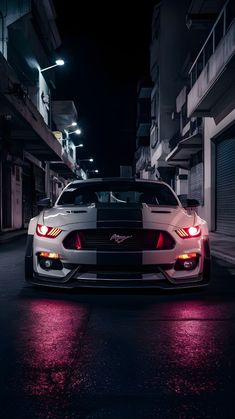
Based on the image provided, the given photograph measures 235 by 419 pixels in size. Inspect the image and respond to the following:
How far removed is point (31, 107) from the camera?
67.9ft

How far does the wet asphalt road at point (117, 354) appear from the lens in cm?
272

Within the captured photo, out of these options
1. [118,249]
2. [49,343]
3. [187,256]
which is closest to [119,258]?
[118,249]

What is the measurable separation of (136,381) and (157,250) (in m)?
2.44

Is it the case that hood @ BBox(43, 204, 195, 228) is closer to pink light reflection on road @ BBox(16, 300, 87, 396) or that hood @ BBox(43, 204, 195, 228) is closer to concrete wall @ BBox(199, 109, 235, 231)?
pink light reflection on road @ BBox(16, 300, 87, 396)

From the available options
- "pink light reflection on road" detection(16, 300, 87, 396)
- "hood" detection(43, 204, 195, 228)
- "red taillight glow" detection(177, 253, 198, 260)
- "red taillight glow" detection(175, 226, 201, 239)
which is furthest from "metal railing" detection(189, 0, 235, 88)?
"pink light reflection on road" detection(16, 300, 87, 396)

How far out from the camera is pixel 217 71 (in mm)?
15023

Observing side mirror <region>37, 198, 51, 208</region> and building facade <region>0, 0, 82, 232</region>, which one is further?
building facade <region>0, 0, 82, 232</region>

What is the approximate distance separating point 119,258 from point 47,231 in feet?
3.04

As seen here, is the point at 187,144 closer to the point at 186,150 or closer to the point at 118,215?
the point at 186,150

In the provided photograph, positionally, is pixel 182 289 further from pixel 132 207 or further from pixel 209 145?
pixel 209 145

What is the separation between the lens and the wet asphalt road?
8.93 feet

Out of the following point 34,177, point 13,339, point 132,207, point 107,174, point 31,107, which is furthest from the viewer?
point 107,174

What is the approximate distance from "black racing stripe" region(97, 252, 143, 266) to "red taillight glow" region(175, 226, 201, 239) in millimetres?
547

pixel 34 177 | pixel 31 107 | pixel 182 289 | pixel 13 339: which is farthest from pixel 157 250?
pixel 34 177
